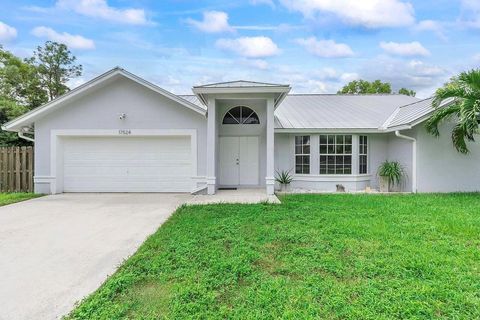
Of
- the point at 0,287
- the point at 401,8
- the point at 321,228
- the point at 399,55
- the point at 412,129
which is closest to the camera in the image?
the point at 0,287

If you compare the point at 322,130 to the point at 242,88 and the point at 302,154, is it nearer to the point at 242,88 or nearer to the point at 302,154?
the point at 302,154

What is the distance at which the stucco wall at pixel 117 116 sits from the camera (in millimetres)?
11273

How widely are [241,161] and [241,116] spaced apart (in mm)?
1881

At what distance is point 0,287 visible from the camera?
3635 millimetres

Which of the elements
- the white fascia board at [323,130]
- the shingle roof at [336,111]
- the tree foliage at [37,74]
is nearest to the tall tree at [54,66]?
the tree foliage at [37,74]

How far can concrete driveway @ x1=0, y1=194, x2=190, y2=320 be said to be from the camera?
11.1 ft

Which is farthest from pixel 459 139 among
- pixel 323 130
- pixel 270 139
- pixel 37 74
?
pixel 37 74

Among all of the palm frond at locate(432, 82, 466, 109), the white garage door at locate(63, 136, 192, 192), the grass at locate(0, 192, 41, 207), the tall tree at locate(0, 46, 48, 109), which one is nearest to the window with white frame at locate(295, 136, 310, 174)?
the white garage door at locate(63, 136, 192, 192)

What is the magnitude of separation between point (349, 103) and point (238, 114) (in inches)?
261

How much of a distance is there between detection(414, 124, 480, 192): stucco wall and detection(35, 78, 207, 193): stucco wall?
26.9 feet

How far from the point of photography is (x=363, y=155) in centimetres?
1233

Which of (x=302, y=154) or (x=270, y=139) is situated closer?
(x=270, y=139)

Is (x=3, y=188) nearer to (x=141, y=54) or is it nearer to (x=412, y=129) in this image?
(x=141, y=54)

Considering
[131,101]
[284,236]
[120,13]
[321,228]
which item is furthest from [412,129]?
[120,13]
